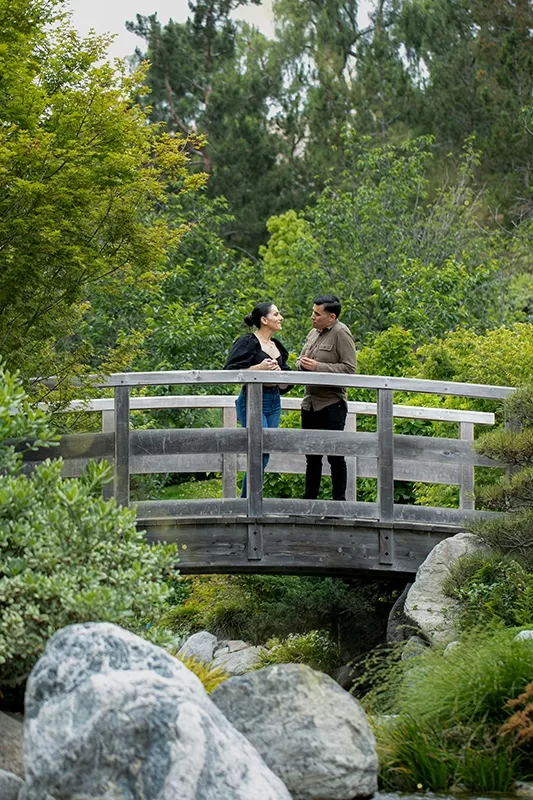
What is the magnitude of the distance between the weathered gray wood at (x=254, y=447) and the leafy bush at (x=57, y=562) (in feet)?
11.5

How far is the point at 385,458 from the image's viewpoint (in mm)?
10102

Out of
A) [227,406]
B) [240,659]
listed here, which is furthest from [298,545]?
[240,659]

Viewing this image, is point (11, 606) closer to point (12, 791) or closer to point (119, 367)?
point (12, 791)

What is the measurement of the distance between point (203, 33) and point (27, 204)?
23.7 meters

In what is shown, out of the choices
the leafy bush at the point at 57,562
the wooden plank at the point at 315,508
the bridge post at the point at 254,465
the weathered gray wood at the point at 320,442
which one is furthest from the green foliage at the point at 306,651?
the leafy bush at the point at 57,562

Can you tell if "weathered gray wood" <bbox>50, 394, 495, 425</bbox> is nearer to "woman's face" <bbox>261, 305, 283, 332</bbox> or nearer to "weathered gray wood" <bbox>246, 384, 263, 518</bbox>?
"weathered gray wood" <bbox>246, 384, 263, 518</bbox>

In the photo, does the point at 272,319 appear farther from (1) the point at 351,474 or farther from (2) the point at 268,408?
(1) the point at 351,474

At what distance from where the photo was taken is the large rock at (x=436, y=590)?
8.84 meters

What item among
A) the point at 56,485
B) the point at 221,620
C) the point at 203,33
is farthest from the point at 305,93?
the point at 56,485

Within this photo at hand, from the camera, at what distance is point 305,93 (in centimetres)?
3259

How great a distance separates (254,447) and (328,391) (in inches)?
28.0

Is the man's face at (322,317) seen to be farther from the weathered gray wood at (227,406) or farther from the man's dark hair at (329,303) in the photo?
the weathered gray wood at (227,406)

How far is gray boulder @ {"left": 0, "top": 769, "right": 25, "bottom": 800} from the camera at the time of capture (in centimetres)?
516

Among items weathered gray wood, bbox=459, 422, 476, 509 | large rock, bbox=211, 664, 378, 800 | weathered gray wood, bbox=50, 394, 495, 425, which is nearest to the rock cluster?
large rock, bbox=211, 664, 378, 800
